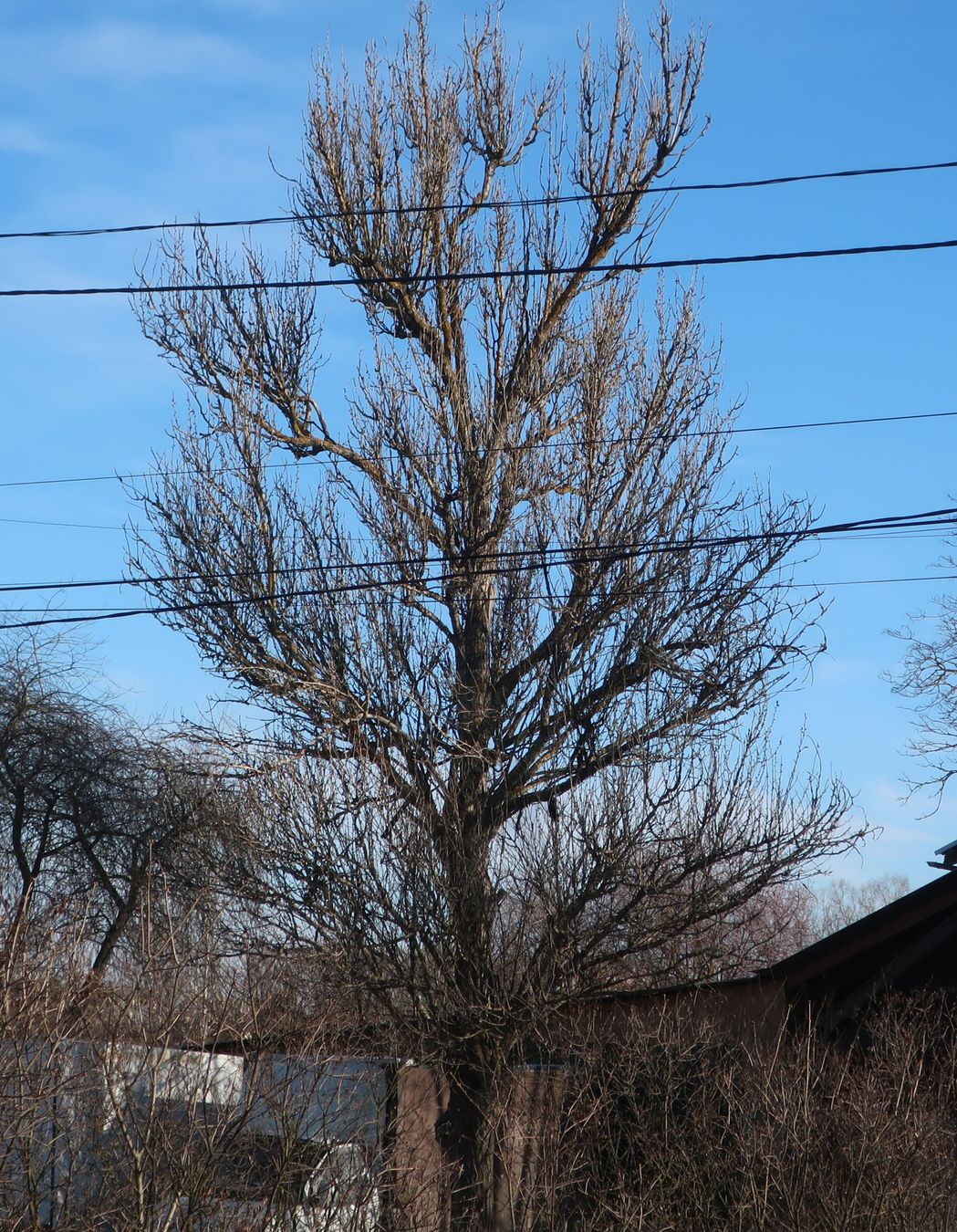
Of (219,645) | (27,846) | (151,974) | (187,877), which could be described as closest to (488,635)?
(219,645)

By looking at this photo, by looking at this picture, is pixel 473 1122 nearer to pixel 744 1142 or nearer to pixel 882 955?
pixel 882 955

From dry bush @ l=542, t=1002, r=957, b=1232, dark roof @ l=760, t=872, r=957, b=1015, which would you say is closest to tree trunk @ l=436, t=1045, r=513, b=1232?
dry bush @ l=542, t=1002, r=957, b=1232

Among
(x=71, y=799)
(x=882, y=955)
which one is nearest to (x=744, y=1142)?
(x=882, y=955)

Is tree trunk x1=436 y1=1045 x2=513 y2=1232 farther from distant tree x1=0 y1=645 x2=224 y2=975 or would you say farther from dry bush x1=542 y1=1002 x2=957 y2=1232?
distant tree x1=0 y1=645 x2=224 y2=975

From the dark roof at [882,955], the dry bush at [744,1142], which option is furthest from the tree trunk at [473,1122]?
the dark roof at [882,955]

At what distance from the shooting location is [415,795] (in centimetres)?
1367

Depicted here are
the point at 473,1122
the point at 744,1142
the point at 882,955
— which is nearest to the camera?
the point at 744,1142

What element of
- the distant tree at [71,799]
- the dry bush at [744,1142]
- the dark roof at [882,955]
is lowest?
the dry bush at [744,1142]

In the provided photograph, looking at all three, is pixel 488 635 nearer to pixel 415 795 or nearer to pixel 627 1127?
pixel 415 795

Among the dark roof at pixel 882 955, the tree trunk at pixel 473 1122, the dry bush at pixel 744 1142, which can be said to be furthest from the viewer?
the dark roof at pixel 882 955

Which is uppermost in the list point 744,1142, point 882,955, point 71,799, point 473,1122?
point 71,799

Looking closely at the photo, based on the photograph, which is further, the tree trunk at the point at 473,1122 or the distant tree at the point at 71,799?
the distant tree at the point at 71,799

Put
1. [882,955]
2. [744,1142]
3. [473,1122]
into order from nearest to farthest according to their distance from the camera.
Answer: [744,1142]
[473,1122]
[882,955]

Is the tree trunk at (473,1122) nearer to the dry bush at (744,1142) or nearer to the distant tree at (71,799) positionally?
the dry bush at (744,1142)
